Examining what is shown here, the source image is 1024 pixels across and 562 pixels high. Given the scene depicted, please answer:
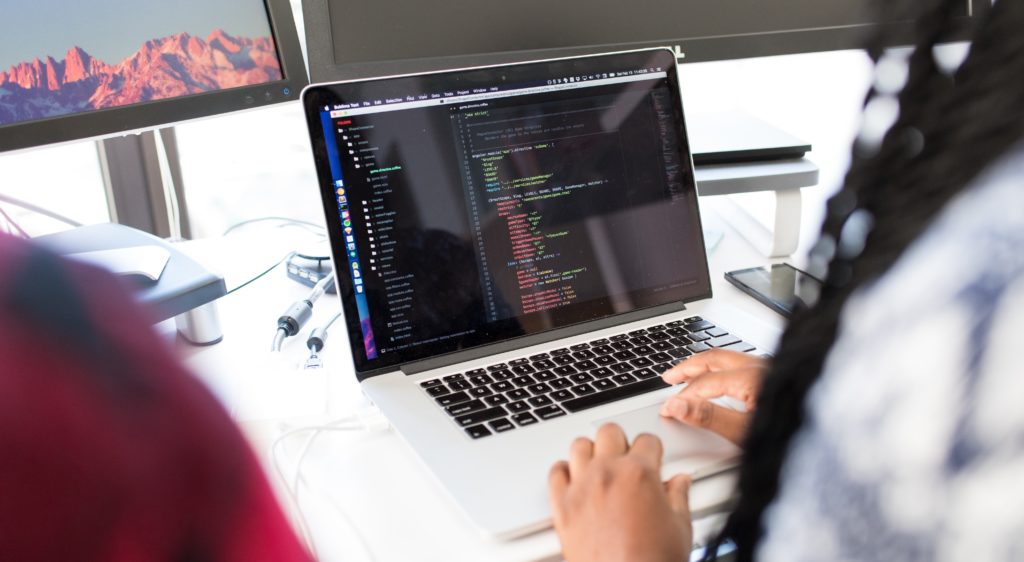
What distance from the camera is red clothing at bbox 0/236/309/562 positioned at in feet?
0.76

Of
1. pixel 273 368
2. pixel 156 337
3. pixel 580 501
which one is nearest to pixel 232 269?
pixel 273 368

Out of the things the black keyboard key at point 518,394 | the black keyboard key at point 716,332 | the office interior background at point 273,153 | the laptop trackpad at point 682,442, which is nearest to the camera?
the laptop trackpad at point 682,442

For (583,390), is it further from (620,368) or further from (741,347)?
(741,347)

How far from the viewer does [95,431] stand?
0.24m

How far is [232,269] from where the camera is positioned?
3.62 ft

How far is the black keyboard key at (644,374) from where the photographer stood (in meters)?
0.80

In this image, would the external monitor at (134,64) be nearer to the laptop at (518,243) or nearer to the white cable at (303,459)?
the laptop at (518,243)

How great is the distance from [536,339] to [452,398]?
14 cm

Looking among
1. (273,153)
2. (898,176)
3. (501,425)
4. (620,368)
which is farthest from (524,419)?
(273,153)

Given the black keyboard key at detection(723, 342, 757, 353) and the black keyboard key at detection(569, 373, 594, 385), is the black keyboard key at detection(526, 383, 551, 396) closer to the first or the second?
the black keyboard key at detection(569, 373, 594, 385)

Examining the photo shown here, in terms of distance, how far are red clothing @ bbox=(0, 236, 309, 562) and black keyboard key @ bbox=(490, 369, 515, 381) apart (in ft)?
1.76

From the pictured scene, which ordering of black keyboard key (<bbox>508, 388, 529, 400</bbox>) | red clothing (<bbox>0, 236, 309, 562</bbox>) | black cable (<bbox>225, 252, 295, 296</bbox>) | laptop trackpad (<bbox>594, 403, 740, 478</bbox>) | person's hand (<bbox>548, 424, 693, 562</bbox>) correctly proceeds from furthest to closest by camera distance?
1. black cable (<bbox>225, 252, 295, 296</bbox>)
2. black keyboard key (<bbox>508, 388, 529, 400</bbox>)
3. laptop trackpad (<bbox>594, 403, 740, 478</bbox>)
4. person's hand (<bbox>548, 424, 693, 562</bbox>)
5. red clothing (<bbox>0, 236, 309, 562</bbox>)

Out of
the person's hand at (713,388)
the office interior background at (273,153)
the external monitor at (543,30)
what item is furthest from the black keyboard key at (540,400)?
the office interior background at (273,153)

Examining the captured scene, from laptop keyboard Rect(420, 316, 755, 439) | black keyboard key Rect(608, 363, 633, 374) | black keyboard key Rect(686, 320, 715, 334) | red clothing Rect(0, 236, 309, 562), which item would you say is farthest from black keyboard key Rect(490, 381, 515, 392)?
red clothing Rect(0, 236, 309, 562)
